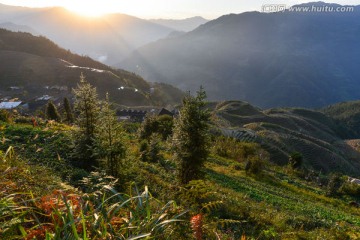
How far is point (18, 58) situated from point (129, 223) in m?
165

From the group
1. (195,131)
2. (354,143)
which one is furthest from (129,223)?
(354,143)

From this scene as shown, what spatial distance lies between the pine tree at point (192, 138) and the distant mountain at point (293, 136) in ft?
18.3

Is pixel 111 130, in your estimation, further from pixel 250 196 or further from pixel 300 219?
pixel 250 196

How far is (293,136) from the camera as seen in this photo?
70188 millimetres

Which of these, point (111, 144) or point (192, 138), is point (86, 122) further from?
point (192, 138)

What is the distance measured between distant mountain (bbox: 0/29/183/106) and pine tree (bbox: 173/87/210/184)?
101m

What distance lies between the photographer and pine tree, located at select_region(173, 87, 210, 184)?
1255cm

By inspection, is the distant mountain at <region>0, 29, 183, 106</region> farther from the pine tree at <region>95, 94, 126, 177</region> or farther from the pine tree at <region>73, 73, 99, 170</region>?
the pine tree at <region>95, 94, 126, 177</region>

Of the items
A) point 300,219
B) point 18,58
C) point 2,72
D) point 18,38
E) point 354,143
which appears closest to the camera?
point 300,219

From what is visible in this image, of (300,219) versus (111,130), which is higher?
(111,130)

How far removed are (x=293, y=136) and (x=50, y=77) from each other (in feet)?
340

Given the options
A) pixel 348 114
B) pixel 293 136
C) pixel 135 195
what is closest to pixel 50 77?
pixel 293 136

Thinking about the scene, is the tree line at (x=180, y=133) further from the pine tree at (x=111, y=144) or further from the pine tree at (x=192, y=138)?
the pine tree at (x=111, y=144)

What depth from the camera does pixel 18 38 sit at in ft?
571
